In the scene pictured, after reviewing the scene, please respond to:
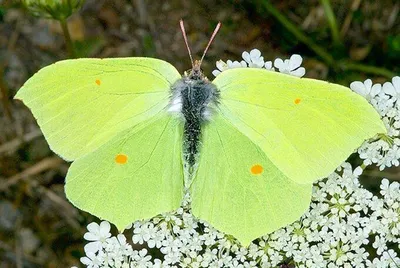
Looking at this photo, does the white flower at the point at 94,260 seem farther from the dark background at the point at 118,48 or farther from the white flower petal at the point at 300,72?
the dark background at the point at 118,48

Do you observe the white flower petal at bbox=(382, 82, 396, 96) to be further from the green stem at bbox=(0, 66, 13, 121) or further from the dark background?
the green stem at bbox=(0, 66, 13, 121)

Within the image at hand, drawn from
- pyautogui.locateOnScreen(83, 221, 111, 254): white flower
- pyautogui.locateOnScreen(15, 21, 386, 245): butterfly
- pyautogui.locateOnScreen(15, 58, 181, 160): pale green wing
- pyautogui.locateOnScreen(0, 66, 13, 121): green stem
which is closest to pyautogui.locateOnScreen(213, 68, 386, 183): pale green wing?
pyautogui.locateOnScreen(15, 21, 386, 245): butterfly

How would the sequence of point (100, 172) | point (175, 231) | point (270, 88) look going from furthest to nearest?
point (175, 231), point (100, 172), point (270, 88)

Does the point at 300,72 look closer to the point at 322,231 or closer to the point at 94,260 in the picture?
the point at 322,231

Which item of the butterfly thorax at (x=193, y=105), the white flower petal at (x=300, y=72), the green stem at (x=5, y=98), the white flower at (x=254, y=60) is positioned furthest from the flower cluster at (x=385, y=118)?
the green stem at (x=5, y=98)

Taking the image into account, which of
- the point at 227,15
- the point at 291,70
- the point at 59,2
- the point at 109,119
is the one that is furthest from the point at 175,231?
the point at 227,15

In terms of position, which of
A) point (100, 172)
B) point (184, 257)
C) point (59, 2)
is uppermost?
point (59, 2)

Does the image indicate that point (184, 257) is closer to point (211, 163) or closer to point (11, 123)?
point (211, 163)
